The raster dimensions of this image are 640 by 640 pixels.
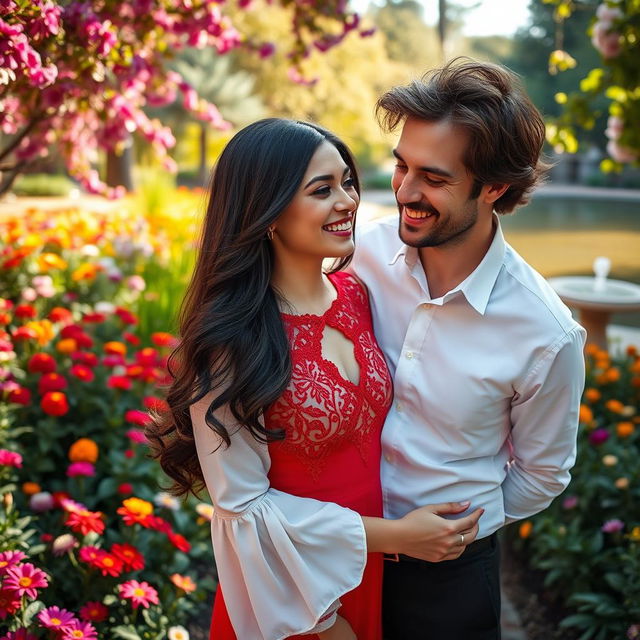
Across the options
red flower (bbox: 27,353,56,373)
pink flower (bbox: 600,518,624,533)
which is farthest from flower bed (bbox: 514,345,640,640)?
red flower (bbox: 27,353,56,373)

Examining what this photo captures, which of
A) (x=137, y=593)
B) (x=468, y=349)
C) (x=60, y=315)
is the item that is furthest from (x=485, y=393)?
(x=60, y=315)

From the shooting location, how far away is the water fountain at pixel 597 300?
4.85 meters

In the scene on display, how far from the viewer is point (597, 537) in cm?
287

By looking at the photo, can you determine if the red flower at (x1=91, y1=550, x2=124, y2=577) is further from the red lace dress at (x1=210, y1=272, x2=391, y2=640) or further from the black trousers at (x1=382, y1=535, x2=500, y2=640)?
the black trousers at (x1=382, y1=535, x2=500, y2=640)

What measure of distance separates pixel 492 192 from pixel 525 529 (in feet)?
A: 5.94

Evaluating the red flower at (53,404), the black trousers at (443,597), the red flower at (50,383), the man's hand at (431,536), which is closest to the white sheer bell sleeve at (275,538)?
the man's hand at (431,536)

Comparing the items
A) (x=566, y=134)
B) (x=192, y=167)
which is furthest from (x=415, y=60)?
(x=566, y=134)

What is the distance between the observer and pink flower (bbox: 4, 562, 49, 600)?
5.96 feet

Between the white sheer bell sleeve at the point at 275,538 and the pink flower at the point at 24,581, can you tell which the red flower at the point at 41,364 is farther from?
the white sheer bell sleeve at the point at 275,538

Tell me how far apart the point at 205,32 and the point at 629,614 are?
2932 millimetres

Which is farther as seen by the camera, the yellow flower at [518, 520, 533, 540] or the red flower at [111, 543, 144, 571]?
the yellow flower at [518, 520, 533, 540]

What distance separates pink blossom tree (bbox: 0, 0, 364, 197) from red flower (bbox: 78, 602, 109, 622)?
55.8 inches

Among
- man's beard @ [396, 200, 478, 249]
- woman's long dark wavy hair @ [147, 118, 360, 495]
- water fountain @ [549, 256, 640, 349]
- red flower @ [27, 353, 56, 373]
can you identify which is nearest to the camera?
woman's long dark wavy hair @ [147, 118, 360, 495]

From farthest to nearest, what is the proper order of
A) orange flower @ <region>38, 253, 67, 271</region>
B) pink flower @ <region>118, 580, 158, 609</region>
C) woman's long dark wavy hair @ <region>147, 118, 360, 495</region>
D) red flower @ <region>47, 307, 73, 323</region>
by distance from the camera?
orange flower @ <region>38, 253, 67, 271</region>, red flower @ <region>47, 307, 73, 323</region>, pink flower @ <region>118, 580, 158, 609</region>, woman's long dark wavy hair @ <region>147, 118, 360, 495</region>
